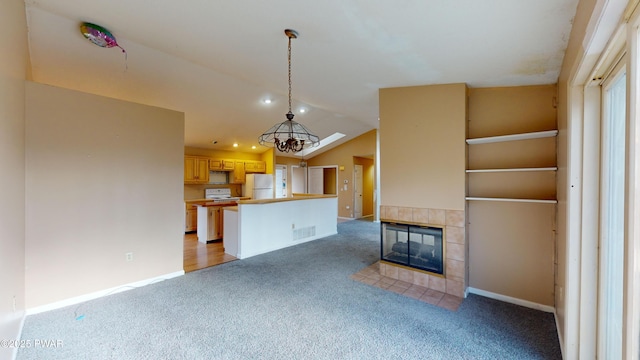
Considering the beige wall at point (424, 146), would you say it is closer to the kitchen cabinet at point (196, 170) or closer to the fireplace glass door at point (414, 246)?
the fireplace glass door at point (414, 246)

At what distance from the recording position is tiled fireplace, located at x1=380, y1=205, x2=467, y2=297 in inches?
121

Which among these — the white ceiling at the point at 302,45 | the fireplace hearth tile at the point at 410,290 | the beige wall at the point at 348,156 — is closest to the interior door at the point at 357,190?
the beige wall at the point at 348,156

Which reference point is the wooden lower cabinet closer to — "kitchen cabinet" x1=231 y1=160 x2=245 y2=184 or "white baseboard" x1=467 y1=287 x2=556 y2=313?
"kitchen cabinet" x1=231 y1=160 x2=245 y2=184

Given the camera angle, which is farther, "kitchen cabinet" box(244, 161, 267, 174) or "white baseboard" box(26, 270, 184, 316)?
"kitchen cabinet" box(244, 161, 267, 174)

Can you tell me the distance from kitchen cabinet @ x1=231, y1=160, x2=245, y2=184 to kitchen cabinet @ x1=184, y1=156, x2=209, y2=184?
93cm

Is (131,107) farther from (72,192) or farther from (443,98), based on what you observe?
(443,98)

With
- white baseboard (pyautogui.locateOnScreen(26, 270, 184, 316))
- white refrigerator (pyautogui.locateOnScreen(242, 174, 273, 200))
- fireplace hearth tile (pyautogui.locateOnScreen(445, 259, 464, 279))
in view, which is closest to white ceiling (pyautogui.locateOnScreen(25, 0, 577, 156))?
fireplace hearth tile (pyautogui.locateOnScreen(445, 259, 464, 279))

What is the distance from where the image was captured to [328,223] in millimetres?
6328

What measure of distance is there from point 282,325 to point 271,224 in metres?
2.68

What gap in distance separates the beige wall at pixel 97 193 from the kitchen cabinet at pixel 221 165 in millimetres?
3710

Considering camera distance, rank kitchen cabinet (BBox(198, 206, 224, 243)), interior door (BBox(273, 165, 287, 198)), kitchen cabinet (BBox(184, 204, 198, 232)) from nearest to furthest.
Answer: kitchen cabinet (BBox(198, 206, 224, 243))
kitchen cabinet (BBox(184, 204, 198, 232))
interior door (BBox(273, 165, 287, 198))

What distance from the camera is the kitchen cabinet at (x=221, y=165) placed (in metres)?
7.24

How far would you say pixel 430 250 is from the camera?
332 centimetres

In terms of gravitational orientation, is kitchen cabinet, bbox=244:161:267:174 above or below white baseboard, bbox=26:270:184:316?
above
